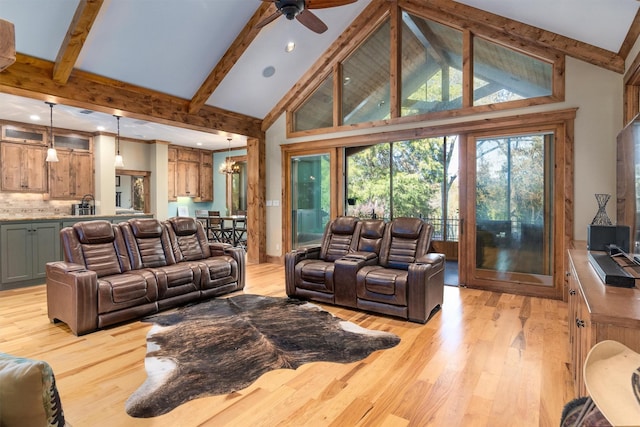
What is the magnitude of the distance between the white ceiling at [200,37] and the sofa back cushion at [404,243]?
269 centimetres

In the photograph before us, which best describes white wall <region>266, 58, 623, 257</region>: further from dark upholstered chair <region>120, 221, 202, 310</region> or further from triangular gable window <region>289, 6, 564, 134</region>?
dark upholstered chair <region>120, 221, 202, 310</region>

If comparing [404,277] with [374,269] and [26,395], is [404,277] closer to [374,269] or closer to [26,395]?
[374,269]

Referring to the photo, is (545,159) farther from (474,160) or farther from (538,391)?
(538,391)

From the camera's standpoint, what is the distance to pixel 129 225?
4379mm

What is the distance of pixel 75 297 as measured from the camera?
3.25 m

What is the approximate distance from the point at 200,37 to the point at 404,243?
12.6 ft

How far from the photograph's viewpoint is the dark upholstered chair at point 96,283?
3.29 meters

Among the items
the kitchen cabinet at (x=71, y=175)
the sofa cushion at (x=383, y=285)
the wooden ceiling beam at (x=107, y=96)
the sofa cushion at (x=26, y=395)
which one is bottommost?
the sofa cushion at (x=383, y=285)

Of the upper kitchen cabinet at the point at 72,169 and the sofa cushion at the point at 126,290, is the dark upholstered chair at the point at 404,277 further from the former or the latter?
the upper kitchen cabinet at the point at 72,169

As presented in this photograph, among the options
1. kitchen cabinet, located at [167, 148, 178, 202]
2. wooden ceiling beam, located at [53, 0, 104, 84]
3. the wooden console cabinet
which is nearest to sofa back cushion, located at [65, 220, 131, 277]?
wooden ceiling beam, located at [53, 0, 104, 84]

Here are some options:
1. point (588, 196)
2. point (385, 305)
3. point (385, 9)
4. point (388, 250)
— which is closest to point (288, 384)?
point (385, 305)

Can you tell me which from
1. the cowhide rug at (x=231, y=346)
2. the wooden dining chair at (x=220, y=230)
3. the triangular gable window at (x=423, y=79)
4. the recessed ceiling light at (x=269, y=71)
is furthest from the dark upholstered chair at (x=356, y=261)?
the wooden dining chair at (x=220, y=230)

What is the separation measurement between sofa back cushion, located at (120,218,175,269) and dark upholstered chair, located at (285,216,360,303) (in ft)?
5.25

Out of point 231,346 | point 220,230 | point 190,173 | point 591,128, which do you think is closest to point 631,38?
point 591,128
